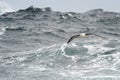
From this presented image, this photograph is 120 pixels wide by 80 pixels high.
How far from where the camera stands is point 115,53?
19.3 metres

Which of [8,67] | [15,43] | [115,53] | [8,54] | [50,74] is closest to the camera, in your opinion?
[50,74]

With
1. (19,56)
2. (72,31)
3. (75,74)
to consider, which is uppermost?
Result: (72,31)

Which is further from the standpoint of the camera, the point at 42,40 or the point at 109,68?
the point at 42,40

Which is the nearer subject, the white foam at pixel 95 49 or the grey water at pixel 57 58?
the grey water at pixel 57 58

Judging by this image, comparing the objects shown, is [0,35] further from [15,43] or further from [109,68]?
[109,68]

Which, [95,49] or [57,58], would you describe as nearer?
[57,58]

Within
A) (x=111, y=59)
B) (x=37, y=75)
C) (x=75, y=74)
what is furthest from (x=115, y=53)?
(x=37, y=75)

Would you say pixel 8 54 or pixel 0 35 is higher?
pixel 0 35

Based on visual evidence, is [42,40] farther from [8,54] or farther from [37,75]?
[37,75]

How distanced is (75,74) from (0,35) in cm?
1499

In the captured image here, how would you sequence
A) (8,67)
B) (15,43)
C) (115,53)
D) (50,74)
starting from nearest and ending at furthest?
(50,74) < (8,67) < (115,53) < (15,43)

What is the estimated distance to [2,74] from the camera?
53.7 feet

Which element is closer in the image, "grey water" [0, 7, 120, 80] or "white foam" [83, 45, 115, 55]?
"grey water" [0, 7, 120, 80]

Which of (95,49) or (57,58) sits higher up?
(95,49)
